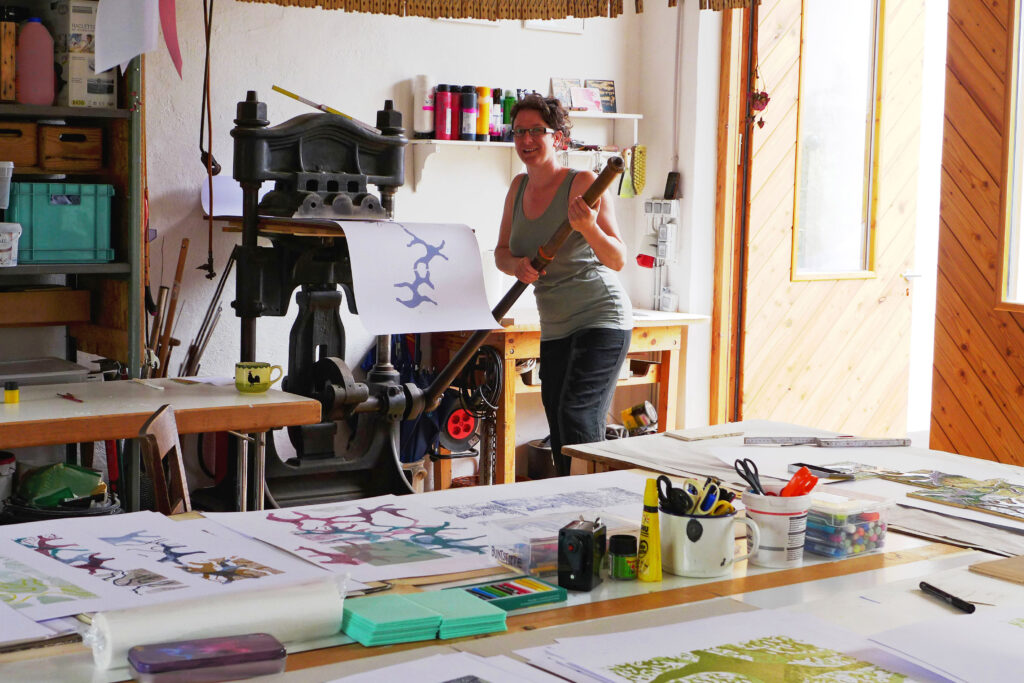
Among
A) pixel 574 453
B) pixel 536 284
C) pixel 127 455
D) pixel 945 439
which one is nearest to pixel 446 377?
pixel 536 284

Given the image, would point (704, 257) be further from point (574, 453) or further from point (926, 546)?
point (926, 546)

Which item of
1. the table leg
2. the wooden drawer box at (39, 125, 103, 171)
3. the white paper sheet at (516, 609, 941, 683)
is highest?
the wooden drawer box at (39, 125, 103, 171)

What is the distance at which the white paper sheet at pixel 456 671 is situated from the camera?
3.65 ft

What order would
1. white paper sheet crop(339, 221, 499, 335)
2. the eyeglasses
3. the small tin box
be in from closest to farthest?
the small tin box < white paper sheet crop(339, 221, 499, 335) < the eyeglasses

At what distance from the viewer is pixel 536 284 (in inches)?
138

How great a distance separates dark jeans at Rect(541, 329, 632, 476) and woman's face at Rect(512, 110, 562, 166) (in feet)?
1.81

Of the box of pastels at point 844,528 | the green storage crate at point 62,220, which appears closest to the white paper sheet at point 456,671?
the box of pastels at point 844,528

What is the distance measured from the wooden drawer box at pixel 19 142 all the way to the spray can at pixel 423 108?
1664 mm

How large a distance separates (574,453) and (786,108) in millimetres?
3279

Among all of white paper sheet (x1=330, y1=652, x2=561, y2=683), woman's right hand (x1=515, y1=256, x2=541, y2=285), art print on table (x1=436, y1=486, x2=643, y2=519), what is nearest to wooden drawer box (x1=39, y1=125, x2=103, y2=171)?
woman's right hand (x1=515, y1=256, x2=541, y2=285)

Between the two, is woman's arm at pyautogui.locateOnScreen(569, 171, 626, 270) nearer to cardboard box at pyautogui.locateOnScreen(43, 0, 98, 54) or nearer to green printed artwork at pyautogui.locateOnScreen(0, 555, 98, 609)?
cardboard box at pyautogui.locateOnScreen(43, 0, 98, 54)

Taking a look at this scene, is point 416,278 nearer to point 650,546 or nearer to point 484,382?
point 484,382

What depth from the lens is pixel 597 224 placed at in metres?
3.28

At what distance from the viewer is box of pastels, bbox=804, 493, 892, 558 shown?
63.8 inches
